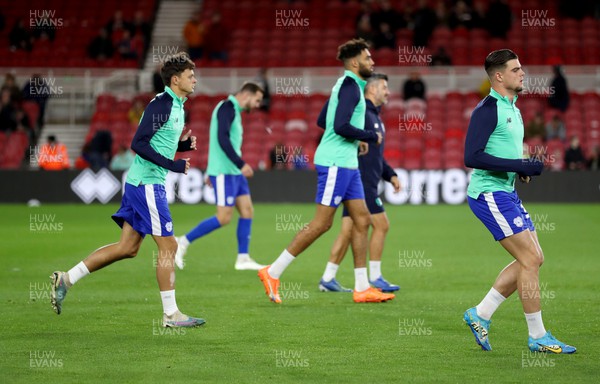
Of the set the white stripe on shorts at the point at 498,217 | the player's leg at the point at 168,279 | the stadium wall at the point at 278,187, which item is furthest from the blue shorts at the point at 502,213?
the stadium wall at the point at 278,187

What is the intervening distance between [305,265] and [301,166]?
A: 12.2 meters

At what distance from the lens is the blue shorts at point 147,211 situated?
29.9 feet

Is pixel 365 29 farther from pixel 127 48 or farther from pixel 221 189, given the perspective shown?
pixel 221 189

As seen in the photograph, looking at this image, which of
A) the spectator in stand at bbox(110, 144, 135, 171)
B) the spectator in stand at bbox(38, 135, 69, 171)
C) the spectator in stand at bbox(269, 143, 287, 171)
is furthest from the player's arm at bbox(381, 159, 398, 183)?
the spectator in stand at bbox(38, 135, 69, 171)

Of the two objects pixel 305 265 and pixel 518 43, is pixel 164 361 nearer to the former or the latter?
pixel 305 265

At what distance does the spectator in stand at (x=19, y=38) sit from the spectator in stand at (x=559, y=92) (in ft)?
51.1

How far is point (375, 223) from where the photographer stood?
11938mm

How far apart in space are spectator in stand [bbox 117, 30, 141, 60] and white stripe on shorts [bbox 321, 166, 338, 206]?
21426 mm

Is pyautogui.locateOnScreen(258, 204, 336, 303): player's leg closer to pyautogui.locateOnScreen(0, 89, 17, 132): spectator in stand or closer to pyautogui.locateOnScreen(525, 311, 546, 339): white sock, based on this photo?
pyautogui.locateOnScreen(525, 311, 546, 339): white sock

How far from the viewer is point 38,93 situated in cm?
2848

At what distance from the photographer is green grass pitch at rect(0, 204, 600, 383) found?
7414mm

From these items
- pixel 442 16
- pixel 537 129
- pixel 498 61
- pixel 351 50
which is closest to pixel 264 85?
pixel 442 16

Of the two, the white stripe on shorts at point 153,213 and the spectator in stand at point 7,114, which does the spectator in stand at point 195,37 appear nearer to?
the spectator in stand at point 7,114

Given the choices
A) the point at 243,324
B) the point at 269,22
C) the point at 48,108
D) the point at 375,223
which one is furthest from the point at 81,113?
the point at 243,324
